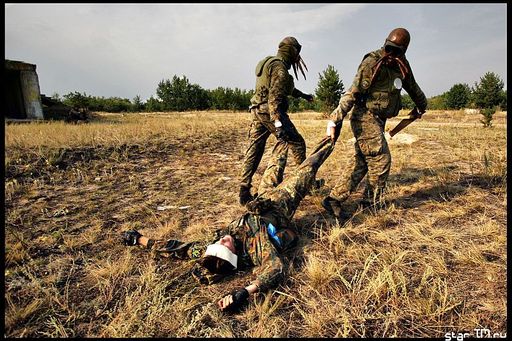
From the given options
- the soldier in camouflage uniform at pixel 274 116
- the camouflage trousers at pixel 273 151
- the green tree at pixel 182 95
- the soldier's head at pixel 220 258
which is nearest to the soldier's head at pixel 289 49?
the soldier in camouflage uniform at pixel 274 116

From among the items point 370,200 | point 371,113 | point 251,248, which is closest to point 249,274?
point 251,248

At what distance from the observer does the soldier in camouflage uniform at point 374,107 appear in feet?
9.74

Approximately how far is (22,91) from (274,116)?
14125mm

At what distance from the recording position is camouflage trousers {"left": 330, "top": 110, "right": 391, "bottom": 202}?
123 inches

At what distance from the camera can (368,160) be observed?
3238 millimetres

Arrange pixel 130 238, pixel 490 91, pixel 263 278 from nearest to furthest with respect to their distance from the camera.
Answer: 1. pixel 263 278
2. pixel 130 238
3. pixel 490 91

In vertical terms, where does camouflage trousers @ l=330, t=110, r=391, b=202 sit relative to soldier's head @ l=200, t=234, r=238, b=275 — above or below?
above

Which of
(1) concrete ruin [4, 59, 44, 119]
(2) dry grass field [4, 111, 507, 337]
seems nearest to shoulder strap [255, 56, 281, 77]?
(2) dry grass field [4, 111, 507, 337]

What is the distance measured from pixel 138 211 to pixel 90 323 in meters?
1.86

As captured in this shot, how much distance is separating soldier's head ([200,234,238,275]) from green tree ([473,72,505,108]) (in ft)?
95.7

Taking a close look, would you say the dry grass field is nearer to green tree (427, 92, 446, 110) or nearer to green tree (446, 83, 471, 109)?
green tree (446, 83, 471, 109)

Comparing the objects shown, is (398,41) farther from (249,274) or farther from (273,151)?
(249,274)

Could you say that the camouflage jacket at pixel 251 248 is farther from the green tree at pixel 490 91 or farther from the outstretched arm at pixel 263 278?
the green tree at pixel 490 91

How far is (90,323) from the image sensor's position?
1808mm
